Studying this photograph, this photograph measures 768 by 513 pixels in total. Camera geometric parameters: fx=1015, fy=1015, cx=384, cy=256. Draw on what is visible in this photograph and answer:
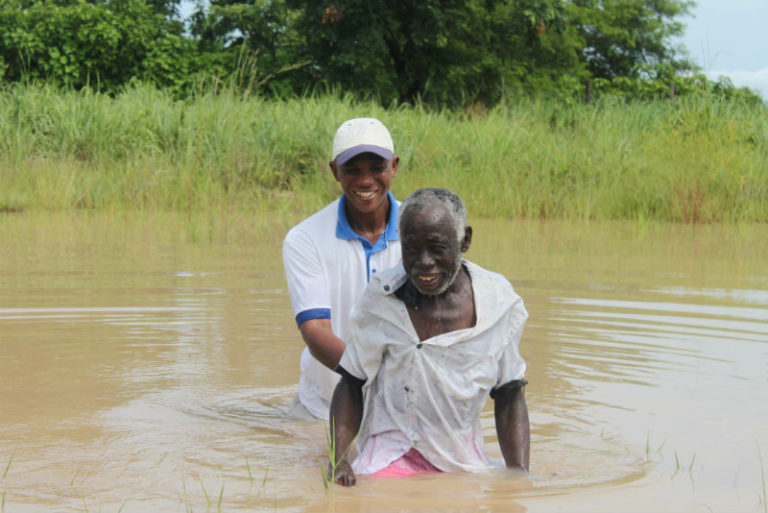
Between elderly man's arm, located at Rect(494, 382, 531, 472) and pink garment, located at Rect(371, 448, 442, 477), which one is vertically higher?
elderly man's arm, located at Rect(494, 382, 531, 472)

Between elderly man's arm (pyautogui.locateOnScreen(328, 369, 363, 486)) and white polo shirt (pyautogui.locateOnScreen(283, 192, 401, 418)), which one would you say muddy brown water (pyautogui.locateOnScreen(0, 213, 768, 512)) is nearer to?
elderly man's arm (pyautogui.locateOnScreen(328, 369, 363, 486))

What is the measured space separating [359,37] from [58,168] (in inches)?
420

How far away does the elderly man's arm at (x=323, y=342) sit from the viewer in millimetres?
3670

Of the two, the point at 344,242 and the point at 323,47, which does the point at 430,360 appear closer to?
the point at 344,242

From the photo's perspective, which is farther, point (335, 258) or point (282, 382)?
point (282, 382)

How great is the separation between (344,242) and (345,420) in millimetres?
1023

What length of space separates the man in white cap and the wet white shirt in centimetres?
61

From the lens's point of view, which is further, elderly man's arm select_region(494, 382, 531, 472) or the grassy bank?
the grassy bank

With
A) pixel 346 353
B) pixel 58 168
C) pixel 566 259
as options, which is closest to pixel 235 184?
pixel 58 168

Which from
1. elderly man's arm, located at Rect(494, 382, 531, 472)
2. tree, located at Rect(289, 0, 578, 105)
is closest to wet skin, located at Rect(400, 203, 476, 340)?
elderly man's arm, located at Rect(494, 382, 531, 472)

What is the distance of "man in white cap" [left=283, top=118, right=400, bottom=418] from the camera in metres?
3.80

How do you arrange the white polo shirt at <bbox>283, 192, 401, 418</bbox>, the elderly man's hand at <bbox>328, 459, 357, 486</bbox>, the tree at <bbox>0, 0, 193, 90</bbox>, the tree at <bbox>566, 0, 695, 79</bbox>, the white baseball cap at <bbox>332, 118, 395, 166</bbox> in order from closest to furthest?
1. the elderly man's hand at <bbox>328, 459, 357, 486</bbox>
2. the white baseball cap at <bbox>332, 118, 395, 166</bbox>
3. the white polo shirt at <bbox>283, 192, 401, 418</bbox>
4. the tree at <bbox>0, 0, 193, 90</bbox>
5. the tree at <bbox>566, 0, 695, 79</bbox>

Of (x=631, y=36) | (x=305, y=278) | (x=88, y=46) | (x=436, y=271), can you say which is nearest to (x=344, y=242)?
(x=305, y=278)

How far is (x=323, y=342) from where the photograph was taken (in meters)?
3.72
